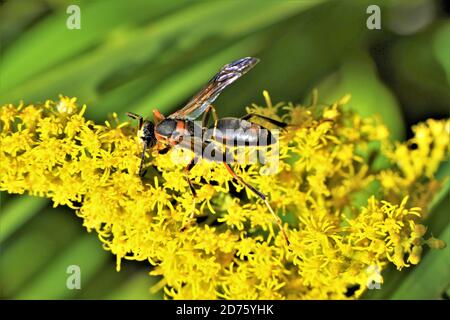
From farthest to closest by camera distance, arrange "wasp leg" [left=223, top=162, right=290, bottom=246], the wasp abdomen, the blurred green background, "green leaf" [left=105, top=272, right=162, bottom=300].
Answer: "green leaf" [left=105, top=272, right=162, bottom=300], the blurred green background, "wasp leg" [left=223, top=162, right=290, bottom=246], the wasp abdomen

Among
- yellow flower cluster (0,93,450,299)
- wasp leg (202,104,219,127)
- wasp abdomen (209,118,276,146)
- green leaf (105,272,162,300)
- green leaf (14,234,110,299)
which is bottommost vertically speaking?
green leaf (105,272,162,300)

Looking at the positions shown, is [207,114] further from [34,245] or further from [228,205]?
[34,245]

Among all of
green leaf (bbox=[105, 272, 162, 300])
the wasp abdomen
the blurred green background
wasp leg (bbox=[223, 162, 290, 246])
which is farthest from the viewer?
green leaf (bbox=[105, 272, 162, 300])

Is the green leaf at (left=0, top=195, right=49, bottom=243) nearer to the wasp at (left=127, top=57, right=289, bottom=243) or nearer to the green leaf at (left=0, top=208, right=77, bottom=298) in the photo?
the green leaf at (left=0, top=208, right=77, bottom=298)

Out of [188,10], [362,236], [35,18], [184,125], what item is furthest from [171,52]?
[362,236]

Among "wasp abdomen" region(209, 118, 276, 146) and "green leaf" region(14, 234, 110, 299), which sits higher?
"wasp abdomen" region(209, 118, 276, 146)

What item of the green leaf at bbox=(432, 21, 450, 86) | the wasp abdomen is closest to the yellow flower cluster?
the wasp abdomen
